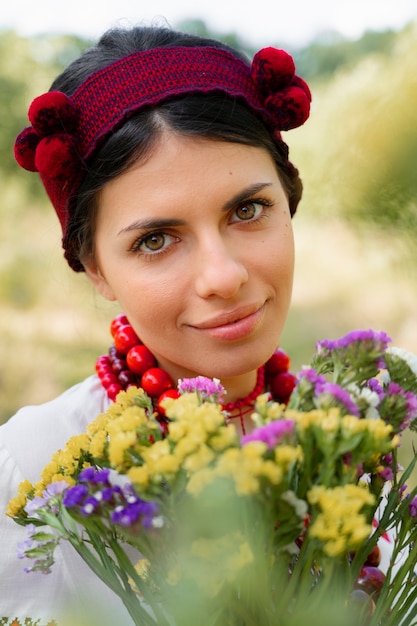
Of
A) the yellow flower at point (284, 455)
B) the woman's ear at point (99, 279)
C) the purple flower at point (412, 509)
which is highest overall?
the woman's ear at point (99, 279)

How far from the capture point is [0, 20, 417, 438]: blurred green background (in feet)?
6.03

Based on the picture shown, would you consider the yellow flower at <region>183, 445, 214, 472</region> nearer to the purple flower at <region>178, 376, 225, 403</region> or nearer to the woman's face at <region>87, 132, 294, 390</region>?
the purple flower at <region>178, 376, 225, 403</region>

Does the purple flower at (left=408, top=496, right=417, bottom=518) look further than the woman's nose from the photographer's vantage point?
No

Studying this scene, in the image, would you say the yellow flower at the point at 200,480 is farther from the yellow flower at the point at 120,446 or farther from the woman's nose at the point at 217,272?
the woman's nose at the point at 217,272

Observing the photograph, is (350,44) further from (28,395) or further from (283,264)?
(28,395)

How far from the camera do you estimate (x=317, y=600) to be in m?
0.63

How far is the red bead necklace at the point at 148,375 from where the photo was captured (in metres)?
1.23

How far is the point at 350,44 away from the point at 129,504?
172 cm

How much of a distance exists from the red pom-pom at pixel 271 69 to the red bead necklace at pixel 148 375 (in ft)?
1.58

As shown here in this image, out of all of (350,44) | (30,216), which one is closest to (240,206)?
(350,44)

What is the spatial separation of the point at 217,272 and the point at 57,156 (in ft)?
1.05

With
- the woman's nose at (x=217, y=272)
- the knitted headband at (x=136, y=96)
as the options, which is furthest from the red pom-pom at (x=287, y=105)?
the woman's nose at (x=217, y=272)

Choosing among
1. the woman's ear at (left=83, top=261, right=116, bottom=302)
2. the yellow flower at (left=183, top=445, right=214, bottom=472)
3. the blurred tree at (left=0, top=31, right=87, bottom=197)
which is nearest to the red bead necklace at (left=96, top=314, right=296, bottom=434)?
the woman's ear at (left=83, top=261, right=116, bottom=302)

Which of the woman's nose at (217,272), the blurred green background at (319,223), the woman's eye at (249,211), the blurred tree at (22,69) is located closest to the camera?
the woman's nose at (217,272)
